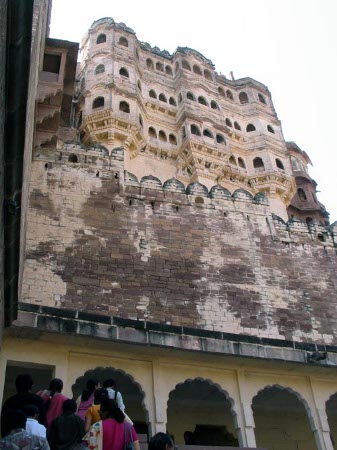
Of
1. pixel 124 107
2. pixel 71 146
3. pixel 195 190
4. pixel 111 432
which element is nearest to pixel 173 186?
pixel 195 190

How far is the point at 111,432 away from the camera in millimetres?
4715

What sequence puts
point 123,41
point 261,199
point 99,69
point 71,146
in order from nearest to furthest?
point 71,146 → point 261,199 → point 99,69 → point 123,41

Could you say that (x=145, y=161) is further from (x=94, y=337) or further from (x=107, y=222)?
(x=94, y=337)

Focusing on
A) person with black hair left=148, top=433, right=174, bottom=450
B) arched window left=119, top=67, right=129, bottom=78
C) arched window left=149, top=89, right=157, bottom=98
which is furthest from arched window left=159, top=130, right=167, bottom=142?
person with black hair left=148, top=433, right=174, bottom=450

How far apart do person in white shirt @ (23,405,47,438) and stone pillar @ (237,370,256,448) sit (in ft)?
14.5

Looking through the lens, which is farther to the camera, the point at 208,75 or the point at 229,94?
the point at 229,94

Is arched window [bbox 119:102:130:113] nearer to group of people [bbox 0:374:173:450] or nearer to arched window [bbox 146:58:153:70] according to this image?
arched window [bbox 146:58:153:70]

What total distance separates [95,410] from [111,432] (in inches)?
19.9

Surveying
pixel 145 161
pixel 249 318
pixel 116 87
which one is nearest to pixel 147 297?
pixel 249 318

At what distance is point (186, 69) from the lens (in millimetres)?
31094

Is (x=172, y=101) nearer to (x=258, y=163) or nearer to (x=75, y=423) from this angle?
(x=258, y=163)

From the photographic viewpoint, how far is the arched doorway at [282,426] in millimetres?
10227

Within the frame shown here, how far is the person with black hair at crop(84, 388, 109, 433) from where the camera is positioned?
510 cm

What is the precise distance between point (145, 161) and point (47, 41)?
1238 centimetres
